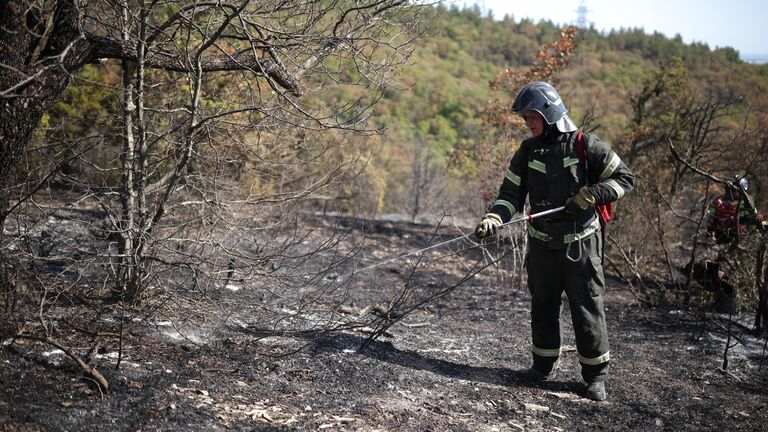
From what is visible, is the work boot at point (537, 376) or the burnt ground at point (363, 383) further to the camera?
the work boot at point (537, 376)

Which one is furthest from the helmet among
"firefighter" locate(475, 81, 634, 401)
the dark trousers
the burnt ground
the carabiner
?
the burnt ground

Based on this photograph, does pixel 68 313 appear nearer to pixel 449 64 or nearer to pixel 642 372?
pixel 642 372

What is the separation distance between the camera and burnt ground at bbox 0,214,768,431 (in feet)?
11.5

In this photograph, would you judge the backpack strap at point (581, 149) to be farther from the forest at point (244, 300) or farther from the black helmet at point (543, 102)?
the forest at point (244, 300)

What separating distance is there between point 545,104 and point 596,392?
1.93 metres

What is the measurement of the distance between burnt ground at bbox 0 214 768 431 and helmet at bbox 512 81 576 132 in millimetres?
1815

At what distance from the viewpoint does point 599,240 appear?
4609 millimetres

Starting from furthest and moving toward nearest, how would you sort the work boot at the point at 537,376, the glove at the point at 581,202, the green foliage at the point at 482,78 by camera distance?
the green foliage at the point at 482,78, the work boot at the point at 537,376, the glove at the point at 581,202

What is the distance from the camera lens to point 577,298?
4484mm

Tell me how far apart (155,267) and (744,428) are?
13.5ft

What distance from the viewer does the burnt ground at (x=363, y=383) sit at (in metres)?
3.50

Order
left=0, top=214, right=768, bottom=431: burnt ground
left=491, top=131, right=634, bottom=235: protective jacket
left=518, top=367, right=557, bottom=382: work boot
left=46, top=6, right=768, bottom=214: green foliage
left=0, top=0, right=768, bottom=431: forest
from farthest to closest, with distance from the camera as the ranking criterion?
left=46, top=6, right=768, bottom=214: green foliage
left=518, top=367, right=557, bottom=382: work boot
left=491, top=131, right=634, bottom=235: protective jacket
left=0, top=0, right=768, bottom=431: forest
left=0, top=214, right=768, bottom=431: burnt ground

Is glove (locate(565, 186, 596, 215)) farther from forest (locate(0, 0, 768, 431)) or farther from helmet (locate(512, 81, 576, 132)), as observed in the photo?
forest (locate(0, 0, 768, 431))

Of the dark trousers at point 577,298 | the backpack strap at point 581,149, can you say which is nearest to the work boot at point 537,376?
the dark trousers at point 577,298
